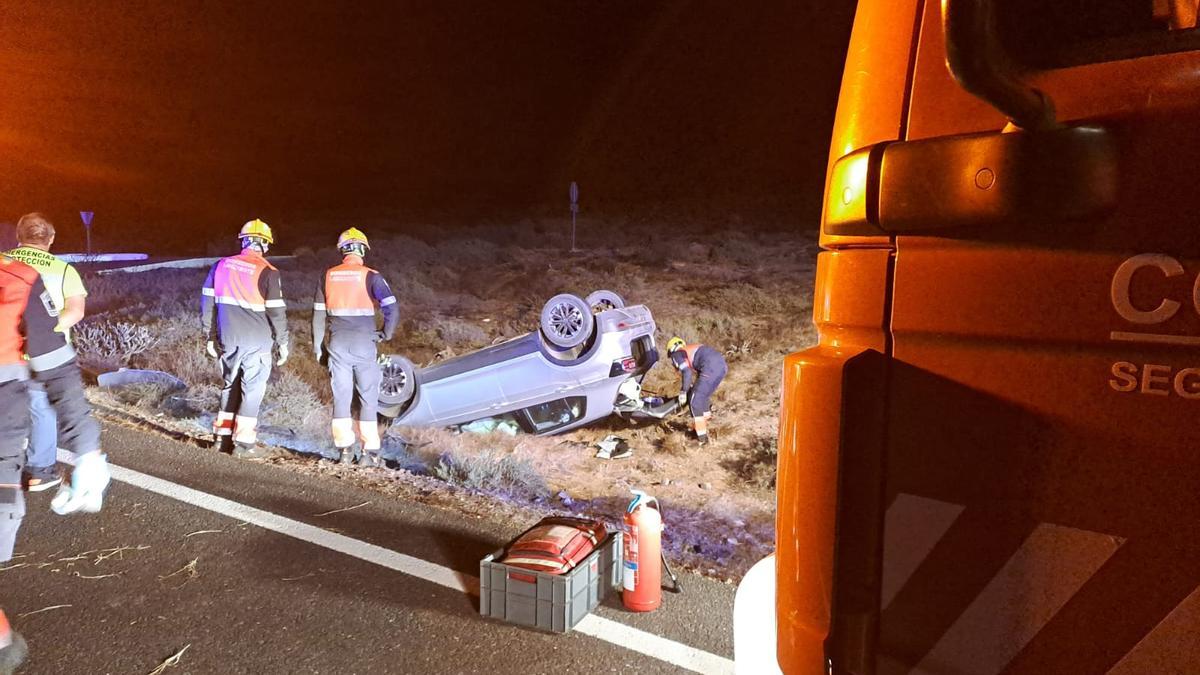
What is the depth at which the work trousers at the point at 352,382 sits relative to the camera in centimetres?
693

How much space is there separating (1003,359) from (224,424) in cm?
660

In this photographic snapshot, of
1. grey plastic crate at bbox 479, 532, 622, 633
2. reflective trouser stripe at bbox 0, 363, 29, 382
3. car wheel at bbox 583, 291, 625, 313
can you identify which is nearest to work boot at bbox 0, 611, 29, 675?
reflective trouser stripe at bbox 0, 363, 29, 382

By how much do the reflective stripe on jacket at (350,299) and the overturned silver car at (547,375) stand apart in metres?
2.02

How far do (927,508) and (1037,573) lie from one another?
192mm

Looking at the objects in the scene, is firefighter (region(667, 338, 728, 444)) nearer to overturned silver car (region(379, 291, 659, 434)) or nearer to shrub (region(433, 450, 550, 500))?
overturned silver car (region(379, 291, 659, 434))

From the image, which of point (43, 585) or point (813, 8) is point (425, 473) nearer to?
point (43, 585)

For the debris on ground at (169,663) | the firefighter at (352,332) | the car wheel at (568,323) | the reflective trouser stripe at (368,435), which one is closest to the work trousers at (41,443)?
the firefighter at (352,332)

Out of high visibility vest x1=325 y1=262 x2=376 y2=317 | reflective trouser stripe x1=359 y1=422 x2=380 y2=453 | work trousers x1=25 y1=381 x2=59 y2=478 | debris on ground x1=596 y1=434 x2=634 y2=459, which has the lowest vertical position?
debris on ground x1=596 y1=434 x2=634 y2=459

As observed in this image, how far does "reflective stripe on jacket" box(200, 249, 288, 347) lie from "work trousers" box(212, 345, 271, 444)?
10 centimetres

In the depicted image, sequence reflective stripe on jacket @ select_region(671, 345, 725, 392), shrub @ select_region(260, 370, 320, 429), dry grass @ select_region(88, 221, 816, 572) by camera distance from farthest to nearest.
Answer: shrub @ select_region(260, 370, 320, 429) → reflective stripe on jacket @ select_region(671, 345, 725, 392) → dry grass @ select_region(88, 221, 816, 572)

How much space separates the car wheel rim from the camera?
8328 mm

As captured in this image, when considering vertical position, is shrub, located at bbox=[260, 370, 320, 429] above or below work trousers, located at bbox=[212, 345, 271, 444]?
below

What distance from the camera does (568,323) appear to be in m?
8.39

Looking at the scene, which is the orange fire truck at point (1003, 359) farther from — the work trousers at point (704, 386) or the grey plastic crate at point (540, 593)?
the work trousers at point (704, 386)
